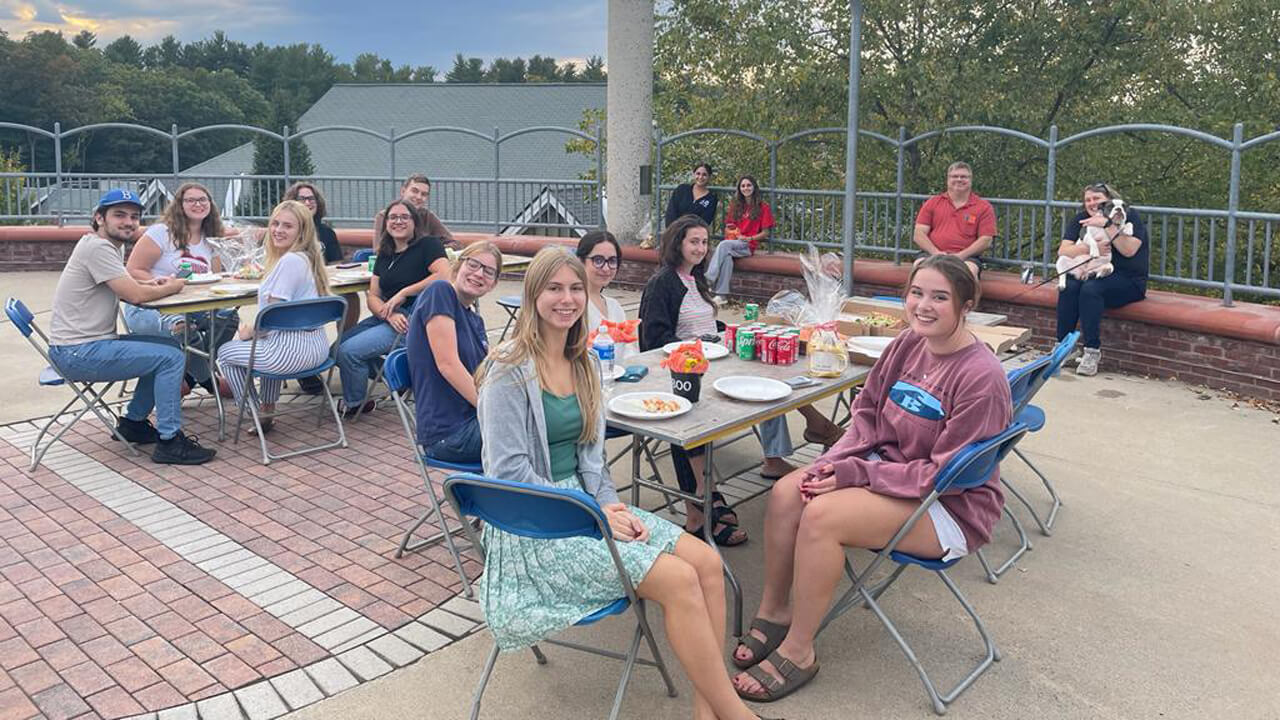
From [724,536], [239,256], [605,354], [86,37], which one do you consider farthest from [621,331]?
[86,37]

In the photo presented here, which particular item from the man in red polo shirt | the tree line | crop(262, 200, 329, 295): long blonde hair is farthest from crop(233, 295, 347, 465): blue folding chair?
the tree line

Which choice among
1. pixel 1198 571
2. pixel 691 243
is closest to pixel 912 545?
pixel 1198 571

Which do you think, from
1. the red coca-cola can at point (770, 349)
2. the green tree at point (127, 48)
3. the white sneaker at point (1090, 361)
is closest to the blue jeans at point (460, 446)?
the red coca-cola can at point (770, 349)

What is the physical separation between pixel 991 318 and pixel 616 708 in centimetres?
353

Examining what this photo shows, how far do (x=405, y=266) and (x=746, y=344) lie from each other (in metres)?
2.81

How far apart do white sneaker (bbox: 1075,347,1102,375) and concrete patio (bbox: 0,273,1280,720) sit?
2.05 m

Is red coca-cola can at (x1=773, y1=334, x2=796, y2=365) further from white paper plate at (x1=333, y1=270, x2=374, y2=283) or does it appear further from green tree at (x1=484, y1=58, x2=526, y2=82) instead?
green tree at (x1=484, y1=58, x2=526, y2=82)

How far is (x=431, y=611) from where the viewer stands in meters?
3.94

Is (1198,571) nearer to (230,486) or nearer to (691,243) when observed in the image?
(691,243)

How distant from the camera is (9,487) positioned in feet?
17.4

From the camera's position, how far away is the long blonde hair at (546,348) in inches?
127

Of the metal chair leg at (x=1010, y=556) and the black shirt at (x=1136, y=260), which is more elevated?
the black shirt at (x=1136, y=260)

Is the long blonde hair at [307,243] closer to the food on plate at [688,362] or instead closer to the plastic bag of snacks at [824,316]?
the plastic bag of snacks at [824,316]

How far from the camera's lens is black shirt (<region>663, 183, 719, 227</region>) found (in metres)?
11.1
